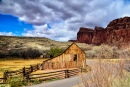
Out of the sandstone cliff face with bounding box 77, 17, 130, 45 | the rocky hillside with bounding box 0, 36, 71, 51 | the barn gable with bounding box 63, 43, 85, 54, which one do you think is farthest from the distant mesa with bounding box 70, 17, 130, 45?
the barn gable with bounding box 63, 43, 85, 54

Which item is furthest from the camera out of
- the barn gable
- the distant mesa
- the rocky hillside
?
the distant mesa

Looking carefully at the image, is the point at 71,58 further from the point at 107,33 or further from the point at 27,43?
the point at 107,33

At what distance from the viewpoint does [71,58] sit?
1495 inches

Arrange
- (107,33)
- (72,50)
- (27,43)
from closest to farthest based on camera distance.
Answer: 1. (72,50)
2. (27,43)
3. (107,33)

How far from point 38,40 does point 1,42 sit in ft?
90.5

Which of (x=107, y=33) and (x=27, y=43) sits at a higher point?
(x=107, y=33)

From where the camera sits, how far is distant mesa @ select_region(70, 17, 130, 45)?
110m

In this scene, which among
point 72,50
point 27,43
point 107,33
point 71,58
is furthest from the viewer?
point 107,33

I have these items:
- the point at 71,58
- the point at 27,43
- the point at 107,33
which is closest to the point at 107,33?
the point at 107,33

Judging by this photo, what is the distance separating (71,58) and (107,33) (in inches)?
3788

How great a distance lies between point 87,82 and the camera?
682 centimetres

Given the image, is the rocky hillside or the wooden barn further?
the rocky hillside

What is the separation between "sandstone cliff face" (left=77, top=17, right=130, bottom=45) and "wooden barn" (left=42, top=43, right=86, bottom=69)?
210 feet

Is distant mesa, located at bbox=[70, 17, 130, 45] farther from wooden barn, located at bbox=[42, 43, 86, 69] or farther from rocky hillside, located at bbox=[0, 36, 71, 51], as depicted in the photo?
wooden barn, located at bbox=[42, 43, 86, 69]
